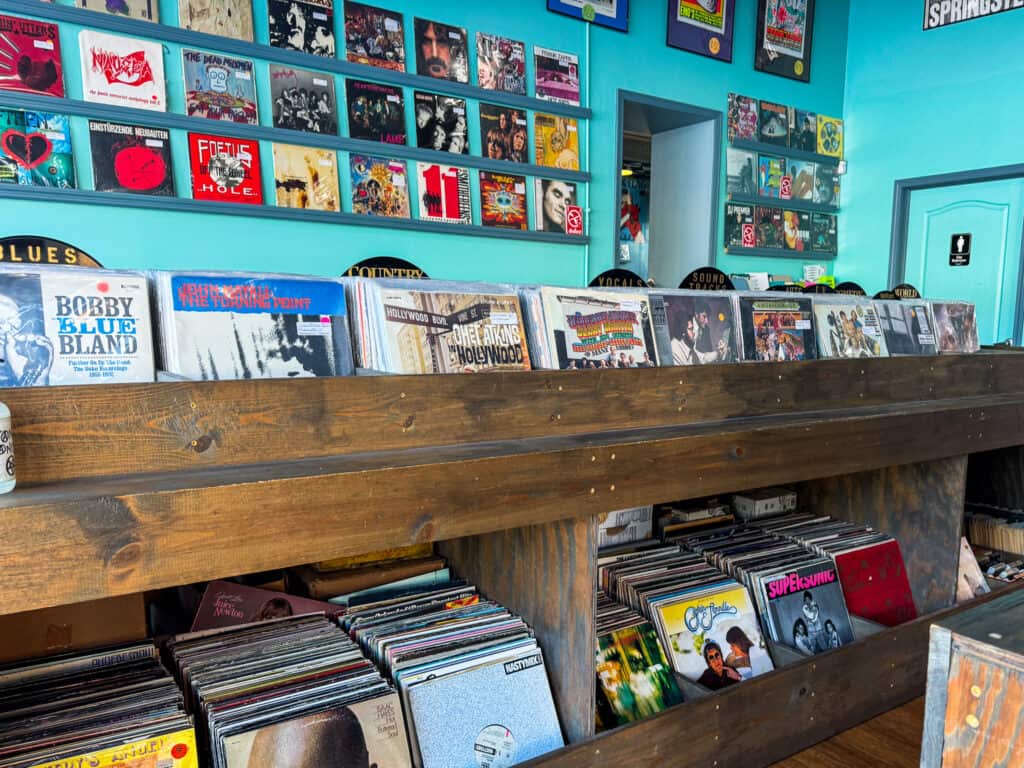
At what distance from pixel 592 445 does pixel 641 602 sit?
516 mm

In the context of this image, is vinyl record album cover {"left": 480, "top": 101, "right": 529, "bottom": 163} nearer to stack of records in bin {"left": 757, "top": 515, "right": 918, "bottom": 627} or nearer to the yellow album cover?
stack of records in bin {"left": 757, "top": 515, "right": 918, "bottom": 627}

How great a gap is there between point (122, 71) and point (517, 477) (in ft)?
9.18

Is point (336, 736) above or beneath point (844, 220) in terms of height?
beneath

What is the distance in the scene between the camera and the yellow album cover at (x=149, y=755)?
0.81 meters

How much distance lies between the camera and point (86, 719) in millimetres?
858

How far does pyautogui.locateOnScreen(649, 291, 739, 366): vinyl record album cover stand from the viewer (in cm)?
132

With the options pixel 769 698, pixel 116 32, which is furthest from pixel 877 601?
pixel 116 32

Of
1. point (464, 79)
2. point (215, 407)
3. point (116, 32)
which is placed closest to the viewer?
point (215, 407)

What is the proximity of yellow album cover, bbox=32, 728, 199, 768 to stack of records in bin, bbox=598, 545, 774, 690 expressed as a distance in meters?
0.82

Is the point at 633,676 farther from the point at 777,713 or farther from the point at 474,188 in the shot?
the point at 474,188

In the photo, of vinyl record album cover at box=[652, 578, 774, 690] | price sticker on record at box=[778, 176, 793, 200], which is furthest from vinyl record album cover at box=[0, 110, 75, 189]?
price sticker on record at box=[778, 176, 793, 200]

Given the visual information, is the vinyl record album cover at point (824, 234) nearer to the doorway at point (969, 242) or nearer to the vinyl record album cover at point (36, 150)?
the doorway at point (969, 242)

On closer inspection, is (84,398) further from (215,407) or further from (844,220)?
(844,220)

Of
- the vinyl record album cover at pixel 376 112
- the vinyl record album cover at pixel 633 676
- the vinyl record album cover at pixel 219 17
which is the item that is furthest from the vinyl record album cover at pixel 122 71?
the vinyl record album cover at pixel 633 676
